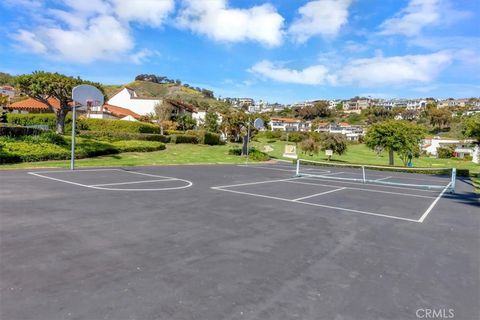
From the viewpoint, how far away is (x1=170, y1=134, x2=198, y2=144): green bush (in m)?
41.0

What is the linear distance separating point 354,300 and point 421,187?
1706cm

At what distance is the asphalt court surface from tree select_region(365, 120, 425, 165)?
1193 inches

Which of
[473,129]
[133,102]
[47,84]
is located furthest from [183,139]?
[133,102]

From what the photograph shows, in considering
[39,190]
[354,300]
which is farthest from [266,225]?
[39,190]

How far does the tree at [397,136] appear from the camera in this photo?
38906 mm

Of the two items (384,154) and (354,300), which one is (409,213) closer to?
(354,300)

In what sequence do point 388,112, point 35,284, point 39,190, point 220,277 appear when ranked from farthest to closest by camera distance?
point 388,112 < point 39,190 < point 220,277 < point 35,284

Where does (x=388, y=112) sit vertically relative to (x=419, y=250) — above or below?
above

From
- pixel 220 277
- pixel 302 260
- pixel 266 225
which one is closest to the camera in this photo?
pixel 220 277

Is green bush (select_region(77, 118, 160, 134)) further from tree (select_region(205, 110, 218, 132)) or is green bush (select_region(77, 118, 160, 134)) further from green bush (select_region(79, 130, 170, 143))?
tree (select_region(205, 110, 218, 132))

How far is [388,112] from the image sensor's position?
165 meters

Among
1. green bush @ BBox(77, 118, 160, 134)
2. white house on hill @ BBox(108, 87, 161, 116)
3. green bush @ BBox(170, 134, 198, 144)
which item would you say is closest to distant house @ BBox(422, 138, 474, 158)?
white house on hill @ BBox(108, 87, 161, 116)

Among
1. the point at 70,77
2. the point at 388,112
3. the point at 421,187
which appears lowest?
the point at 421,187

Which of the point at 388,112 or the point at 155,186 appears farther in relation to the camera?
the point at 388,112
